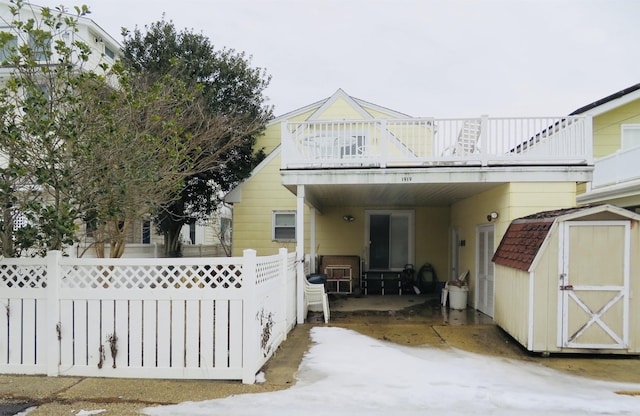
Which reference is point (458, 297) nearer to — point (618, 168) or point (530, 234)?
point (530, 234)

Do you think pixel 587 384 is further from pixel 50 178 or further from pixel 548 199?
pixel 50 178

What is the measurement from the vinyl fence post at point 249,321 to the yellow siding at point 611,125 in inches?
424

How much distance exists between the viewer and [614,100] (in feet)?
33.6

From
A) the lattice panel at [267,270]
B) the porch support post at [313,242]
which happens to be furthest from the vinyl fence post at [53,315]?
the porch support post at [313,242]

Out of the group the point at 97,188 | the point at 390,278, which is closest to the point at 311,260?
the point at 390,278

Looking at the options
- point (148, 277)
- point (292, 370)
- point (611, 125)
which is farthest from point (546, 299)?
point (611, 125)

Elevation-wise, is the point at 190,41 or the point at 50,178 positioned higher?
the point at 190,41

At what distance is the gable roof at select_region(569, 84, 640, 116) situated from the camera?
32.6ft

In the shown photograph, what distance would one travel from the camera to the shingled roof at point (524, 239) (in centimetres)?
563

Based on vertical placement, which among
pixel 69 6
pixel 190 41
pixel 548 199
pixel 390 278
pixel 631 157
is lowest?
pixel 390 278

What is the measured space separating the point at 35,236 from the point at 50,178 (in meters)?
0.73

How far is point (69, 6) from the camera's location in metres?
5.23

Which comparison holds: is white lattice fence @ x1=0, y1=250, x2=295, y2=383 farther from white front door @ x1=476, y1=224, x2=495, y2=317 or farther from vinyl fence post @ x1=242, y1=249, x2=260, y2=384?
white front door @ x1=476, y1=224, x2=495, y2=317

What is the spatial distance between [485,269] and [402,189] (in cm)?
244
